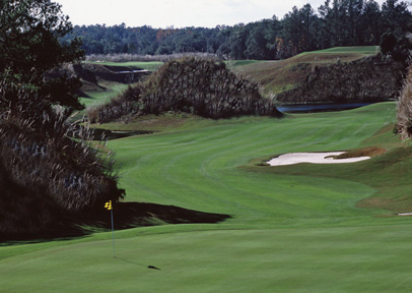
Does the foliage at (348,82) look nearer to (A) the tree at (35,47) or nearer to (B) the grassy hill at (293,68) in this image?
(B) the grassy hill at (293,68)

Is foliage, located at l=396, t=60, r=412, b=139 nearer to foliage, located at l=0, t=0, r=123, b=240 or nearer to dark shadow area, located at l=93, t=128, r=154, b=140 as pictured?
foliage, located at l=0, t=0, r=123, b=240

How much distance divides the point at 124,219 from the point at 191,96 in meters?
40.1

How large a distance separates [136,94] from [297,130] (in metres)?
21.2

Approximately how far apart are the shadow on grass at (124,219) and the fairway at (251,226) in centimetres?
109

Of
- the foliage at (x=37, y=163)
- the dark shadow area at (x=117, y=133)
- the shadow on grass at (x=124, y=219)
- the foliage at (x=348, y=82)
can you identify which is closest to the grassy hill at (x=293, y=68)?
Answer: the foliage at (x=348, y=82)

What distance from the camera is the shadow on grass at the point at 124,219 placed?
56.1ft

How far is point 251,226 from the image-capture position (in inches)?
688

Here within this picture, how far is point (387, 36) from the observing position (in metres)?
103

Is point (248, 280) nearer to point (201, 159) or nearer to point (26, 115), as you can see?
point (26, 115)

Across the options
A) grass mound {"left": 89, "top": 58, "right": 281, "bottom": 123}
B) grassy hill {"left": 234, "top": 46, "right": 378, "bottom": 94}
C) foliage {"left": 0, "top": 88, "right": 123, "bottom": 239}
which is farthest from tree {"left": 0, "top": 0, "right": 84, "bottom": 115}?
grassy hill {"left": 234, "top": 46, "right": 378, "bottom": 94}

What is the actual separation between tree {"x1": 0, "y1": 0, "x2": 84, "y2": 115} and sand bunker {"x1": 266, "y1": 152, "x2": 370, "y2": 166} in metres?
11.1

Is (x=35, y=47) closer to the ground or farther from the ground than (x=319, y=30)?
closer to the ground

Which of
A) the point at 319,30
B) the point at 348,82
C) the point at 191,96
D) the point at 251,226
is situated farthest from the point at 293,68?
the point at 251,226

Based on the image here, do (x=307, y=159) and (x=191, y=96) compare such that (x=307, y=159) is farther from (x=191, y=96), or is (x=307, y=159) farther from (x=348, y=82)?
(x=348, y=82)
